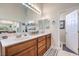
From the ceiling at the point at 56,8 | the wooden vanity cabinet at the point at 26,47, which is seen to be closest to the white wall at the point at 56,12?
the ceiling at the point at 56,8

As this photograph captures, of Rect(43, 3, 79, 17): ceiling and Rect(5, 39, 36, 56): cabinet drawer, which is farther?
Rect(43, 3, 79, 17): ceiling

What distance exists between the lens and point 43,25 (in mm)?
1837

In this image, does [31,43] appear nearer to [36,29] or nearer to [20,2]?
[36,29]

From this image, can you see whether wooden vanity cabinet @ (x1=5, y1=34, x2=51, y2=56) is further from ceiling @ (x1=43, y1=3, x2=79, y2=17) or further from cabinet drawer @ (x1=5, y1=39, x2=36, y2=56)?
ceiling @ (x1=43, y1=3, x2=79, y2=17)

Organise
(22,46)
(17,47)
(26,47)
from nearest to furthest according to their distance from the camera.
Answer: (17,47) → (22,46) → (26,47)

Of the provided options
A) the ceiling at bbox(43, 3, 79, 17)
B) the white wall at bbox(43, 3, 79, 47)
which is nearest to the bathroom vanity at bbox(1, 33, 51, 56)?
the white wall at bbox(43, 3, 79, 47)

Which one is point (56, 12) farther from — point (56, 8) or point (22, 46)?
point (22, 46)

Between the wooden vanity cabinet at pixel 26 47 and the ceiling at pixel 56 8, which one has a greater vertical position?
the ceiling at pixel 56 8

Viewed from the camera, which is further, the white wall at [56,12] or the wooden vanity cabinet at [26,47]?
the white wall at [56,12]

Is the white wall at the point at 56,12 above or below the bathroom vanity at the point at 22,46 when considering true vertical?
above

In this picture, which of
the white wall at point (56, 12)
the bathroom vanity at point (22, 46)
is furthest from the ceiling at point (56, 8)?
the bathroom vanity at point (22, 46)

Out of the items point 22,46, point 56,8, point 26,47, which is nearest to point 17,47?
point 22,46

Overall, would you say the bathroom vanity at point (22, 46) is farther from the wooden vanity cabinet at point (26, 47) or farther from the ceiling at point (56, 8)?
the ceiling at point (56, 8)

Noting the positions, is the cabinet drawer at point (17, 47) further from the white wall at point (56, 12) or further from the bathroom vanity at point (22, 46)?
the white wall at point (56, 12)
